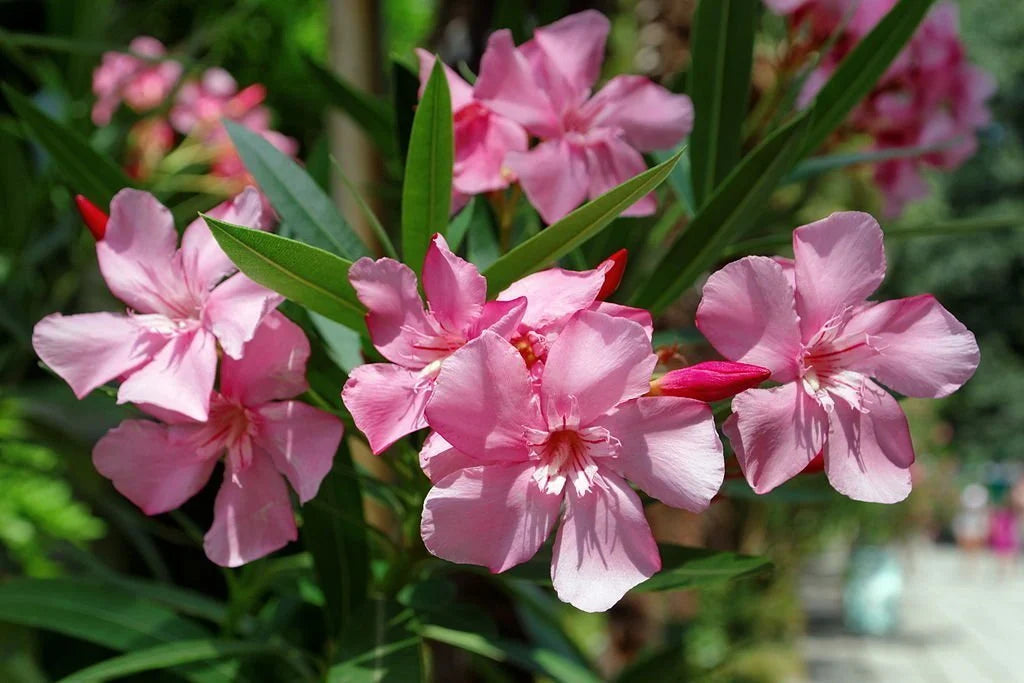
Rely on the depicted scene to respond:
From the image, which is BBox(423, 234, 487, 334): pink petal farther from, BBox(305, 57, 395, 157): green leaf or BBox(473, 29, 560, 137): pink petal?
BBox(305, 57, 395, 157): green leaf

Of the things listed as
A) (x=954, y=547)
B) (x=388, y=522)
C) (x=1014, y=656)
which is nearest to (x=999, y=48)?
(x=954, y=547)

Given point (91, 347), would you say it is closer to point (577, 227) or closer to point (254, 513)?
point (254, 513)

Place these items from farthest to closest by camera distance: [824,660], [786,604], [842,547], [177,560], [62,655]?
1. [842,547]
2. [824,660]
3. [786,604]
4. [177,560]
5. [62,655]

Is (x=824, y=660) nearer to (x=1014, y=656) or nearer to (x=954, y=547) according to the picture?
(x=1014, y=656)

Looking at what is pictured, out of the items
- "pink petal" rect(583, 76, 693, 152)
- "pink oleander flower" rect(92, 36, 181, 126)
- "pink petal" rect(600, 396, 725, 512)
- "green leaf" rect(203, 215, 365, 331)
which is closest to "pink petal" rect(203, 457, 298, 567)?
"green leaf" rect(203, 215, 365, 331)

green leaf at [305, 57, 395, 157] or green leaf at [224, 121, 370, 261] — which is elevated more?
green leaf at [224, 121, 370, 261]

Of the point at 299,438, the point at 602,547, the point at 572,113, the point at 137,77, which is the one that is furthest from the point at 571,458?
the point at 137,77

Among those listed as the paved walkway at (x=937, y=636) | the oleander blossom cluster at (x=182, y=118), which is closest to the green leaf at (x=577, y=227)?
the oleander blossom cluster at (x=182, y=118)
